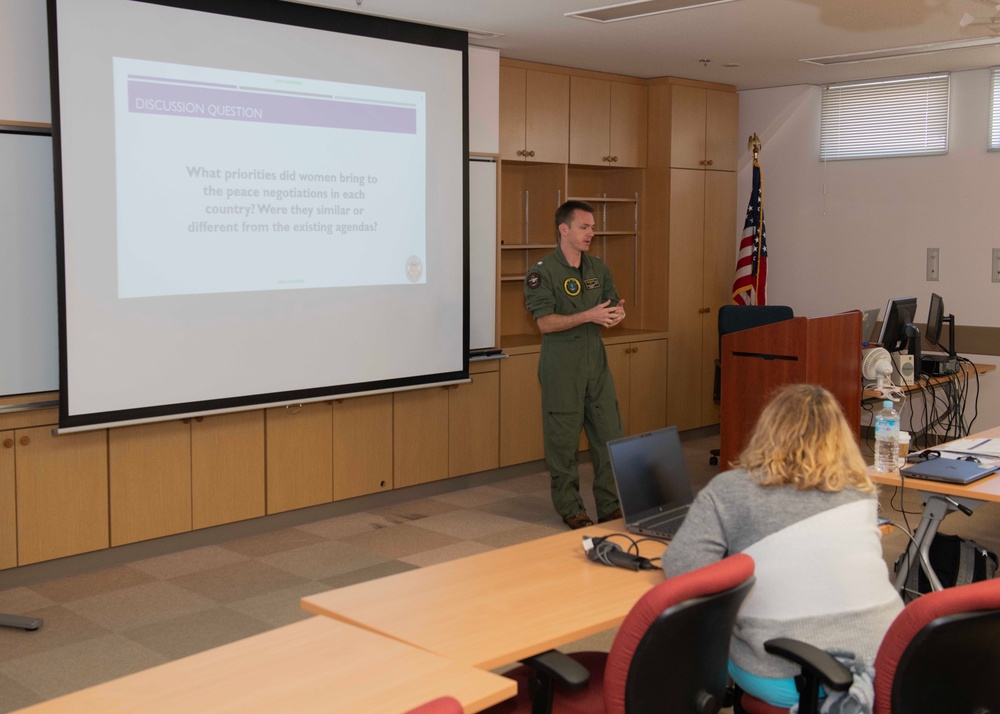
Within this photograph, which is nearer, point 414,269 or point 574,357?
point 574,357

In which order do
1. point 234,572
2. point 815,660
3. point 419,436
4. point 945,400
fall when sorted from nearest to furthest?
point 815,660
point 234,572
point 419,436
point 945,400

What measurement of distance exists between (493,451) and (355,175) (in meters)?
2.16

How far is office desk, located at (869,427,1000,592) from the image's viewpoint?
11.6 ft

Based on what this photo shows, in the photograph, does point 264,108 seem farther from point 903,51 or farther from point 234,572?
point 903,51

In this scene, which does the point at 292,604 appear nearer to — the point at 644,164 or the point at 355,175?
the point at 355,175

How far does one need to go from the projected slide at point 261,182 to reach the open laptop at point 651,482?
9.35 ft

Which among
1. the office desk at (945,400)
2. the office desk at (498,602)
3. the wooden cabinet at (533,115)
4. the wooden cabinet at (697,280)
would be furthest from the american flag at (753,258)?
the office desk at (498,602)

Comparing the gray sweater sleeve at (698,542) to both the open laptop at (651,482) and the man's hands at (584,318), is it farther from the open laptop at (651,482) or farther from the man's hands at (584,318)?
the man's hands at (584,318)

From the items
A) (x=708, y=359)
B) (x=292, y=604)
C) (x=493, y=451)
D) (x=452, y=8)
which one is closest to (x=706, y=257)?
(x=708, y=359)

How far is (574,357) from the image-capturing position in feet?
18.3

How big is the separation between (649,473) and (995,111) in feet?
19.1

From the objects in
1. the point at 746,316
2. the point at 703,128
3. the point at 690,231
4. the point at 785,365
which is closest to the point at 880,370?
the point at 785,365

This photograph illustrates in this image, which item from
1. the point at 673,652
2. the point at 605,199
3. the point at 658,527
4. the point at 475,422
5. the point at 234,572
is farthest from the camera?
the point at 605,199

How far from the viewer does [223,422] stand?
5324 millimetres
